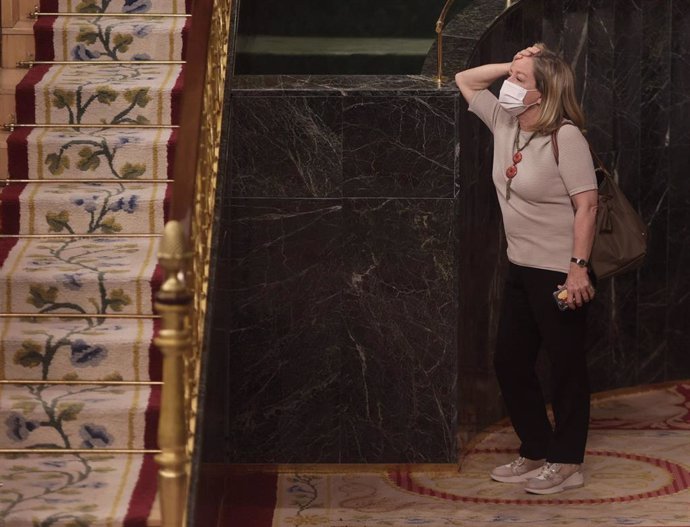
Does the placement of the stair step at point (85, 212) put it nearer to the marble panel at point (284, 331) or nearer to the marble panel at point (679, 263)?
the marble panel at point (284, 331)

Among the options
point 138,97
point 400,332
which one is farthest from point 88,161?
point 400,332

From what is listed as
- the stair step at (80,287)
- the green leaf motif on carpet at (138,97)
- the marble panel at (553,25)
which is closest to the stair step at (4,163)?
the green leaf motif on carpet at (138,97)

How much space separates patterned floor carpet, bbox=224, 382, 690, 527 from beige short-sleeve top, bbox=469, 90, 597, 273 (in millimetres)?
1040

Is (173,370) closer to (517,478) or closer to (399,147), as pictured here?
(399,147)

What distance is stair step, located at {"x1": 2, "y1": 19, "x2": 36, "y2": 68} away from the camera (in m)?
6.51

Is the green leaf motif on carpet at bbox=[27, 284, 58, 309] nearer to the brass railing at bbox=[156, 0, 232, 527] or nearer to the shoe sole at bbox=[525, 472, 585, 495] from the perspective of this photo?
the brass railing at bbox=[156, 0, 232, 527]

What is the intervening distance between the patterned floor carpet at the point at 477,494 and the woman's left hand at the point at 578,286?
902 mm

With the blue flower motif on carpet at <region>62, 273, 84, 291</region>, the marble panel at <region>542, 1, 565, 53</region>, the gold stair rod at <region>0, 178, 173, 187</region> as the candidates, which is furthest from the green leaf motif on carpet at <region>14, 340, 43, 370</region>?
the marble panel at <region>542, 1, 565, 53</region>

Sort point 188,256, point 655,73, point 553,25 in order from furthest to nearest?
point 655,73 → point 553,25 → point 188,256

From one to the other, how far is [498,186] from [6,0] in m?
2.58

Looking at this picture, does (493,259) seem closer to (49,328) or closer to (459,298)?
(459,298)

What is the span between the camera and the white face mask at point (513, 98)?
19.2 ft

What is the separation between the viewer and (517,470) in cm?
630

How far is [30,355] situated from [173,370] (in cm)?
125
